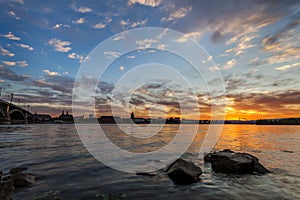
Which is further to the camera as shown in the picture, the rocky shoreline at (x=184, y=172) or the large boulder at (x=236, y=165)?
the large boulder at (x=236, y=165)

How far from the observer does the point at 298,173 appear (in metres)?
13.7

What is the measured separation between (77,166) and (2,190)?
790 centimetres

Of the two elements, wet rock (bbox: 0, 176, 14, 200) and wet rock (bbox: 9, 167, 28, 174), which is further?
wet rock (bbox: 9, 167, 28, 174)

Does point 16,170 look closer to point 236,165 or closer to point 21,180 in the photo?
point 21,180

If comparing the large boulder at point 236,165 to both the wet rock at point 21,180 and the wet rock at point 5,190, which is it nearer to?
the wet rock at point 21,180

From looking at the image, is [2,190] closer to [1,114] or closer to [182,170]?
[182,170]

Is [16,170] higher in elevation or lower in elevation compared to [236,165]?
lower

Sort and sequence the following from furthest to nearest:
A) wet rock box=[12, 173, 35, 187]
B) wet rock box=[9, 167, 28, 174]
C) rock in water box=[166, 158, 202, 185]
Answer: wet rock box=[9, 167, 28, 174]
rock in water box=[166, 158, 202, 185]
wet rock box=[12, 173, 35, 187]

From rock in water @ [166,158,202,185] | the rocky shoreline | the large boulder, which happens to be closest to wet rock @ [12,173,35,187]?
the rocky shoreline

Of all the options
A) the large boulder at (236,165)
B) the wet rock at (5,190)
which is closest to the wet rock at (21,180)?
the wet rock at (5,190)

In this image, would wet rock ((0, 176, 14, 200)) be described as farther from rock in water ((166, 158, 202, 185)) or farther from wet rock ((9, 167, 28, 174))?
rock in water ((166, 158, 202, 185))

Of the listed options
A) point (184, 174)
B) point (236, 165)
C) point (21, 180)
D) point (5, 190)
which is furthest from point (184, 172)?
point (21, 180)

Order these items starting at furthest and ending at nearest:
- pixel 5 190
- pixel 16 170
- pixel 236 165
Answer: pixel 236 165 < pixel 16 170 < pixel 5 190

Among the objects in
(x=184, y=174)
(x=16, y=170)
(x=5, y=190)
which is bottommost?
(x=16, y=170)
